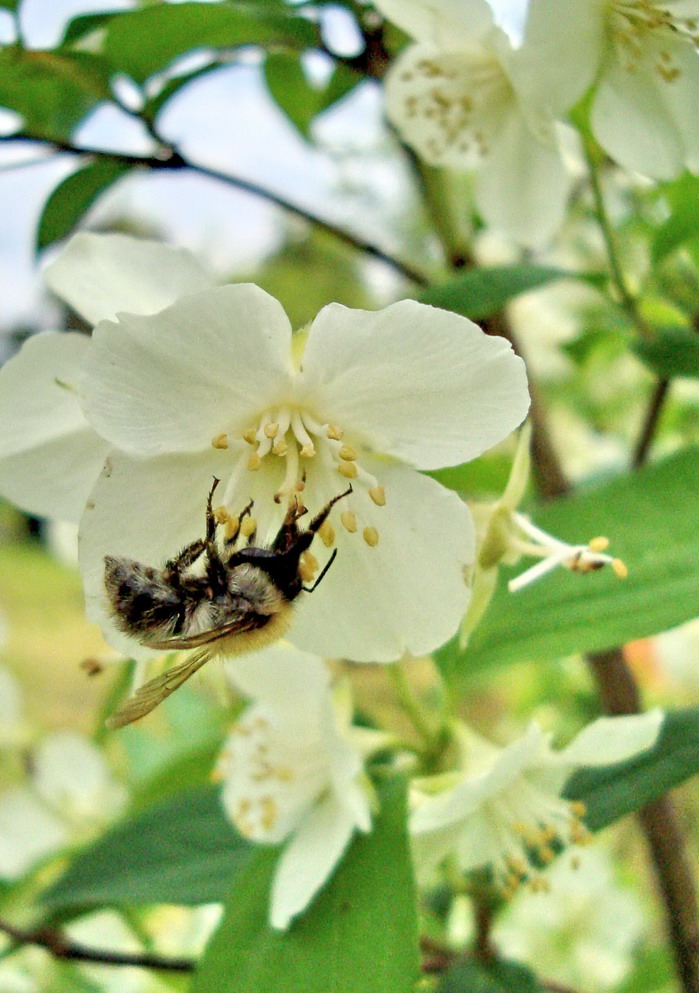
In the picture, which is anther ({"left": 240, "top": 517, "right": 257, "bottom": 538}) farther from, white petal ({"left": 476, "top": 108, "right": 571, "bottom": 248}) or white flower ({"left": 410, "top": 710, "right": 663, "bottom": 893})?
white petal ({"left": 476, "top": 108, "right": 571, "bottom": 248})

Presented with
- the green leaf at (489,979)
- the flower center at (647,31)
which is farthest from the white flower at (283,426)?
the green leaf at (489,979)

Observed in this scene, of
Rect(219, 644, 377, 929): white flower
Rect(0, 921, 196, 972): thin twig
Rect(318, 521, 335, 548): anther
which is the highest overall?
Rect(318, 521, 335, 548): anther

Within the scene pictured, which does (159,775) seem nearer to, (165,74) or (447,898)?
(447,898)

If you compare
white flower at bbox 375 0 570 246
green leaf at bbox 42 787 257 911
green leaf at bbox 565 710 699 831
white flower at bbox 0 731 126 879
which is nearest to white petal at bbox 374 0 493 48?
white flower at bbox 375 0 570 246

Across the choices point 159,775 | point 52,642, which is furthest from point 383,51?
point 52,642

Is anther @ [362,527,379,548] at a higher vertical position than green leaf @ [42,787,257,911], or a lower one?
higher
